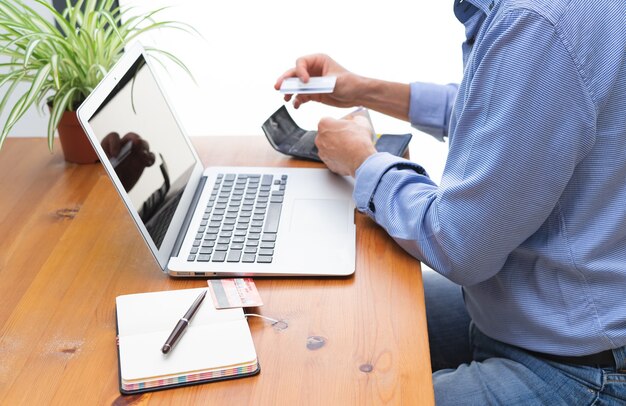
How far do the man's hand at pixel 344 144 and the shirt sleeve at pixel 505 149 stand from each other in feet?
0.70

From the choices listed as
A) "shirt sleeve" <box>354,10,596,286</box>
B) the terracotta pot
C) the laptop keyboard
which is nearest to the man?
"shirt sleeve" <box>354,10,596,286</box>

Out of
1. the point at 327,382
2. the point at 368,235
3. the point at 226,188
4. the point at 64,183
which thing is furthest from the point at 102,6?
the point at 327,382

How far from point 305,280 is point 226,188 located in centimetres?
32

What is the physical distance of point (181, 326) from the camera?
0.99 metres

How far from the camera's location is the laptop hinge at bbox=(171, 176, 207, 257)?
3.89ft

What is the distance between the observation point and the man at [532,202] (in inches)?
37.9

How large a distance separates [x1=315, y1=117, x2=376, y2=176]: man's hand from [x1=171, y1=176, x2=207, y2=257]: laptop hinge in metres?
0.22

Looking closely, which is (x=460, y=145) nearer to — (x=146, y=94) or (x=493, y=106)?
(x=493, y=106)

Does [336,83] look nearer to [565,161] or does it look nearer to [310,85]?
[310,85]

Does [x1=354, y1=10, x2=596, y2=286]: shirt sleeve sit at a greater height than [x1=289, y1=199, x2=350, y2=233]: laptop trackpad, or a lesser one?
greater

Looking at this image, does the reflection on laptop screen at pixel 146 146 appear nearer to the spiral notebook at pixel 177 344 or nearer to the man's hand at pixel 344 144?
the spiral notebook at pixel 177 344

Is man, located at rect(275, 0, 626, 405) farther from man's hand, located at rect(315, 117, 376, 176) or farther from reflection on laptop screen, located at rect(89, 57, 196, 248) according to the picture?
reflection on laptop screen, located at rect(89, 57, 196, 248)

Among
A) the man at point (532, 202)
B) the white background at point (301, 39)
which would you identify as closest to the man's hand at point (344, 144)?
the man at point (532, 202)

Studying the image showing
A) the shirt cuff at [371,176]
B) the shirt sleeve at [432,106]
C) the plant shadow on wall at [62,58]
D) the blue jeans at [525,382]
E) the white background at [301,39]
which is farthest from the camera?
the white background at [301,39]
